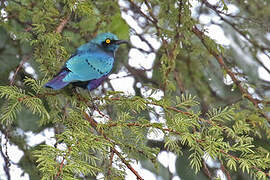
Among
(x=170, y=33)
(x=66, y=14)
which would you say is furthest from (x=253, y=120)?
(x=66, y=14)

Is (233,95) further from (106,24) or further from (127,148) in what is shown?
(127,148)

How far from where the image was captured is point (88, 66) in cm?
239

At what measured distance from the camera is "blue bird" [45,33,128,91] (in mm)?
2052

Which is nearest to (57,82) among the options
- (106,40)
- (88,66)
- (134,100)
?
(134,100)

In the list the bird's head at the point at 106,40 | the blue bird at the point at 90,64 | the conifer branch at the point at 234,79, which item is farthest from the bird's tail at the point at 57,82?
the conifer branch at the point at 234,79

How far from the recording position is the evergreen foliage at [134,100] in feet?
5.30

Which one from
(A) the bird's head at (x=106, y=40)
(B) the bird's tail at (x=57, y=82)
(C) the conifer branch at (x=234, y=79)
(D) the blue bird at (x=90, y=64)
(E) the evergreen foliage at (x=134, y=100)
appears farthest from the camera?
(A) the bird's head at (x=106, y=40)

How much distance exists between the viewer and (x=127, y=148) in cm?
175

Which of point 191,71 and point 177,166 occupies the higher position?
point 191,71

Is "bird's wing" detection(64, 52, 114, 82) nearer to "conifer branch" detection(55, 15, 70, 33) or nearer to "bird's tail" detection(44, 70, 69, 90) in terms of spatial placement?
"bird's tail" detection(44, 70, 69, 90)

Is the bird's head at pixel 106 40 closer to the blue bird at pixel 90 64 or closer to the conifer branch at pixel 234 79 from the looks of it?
the blue bird at pixel 90 64

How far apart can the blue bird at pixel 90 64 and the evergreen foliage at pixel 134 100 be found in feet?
0.20

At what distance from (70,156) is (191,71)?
209cm

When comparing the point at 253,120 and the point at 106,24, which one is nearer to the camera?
the point at 253,120
